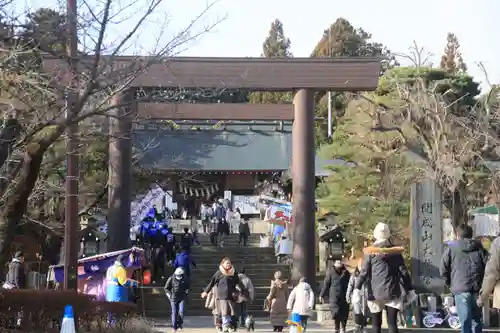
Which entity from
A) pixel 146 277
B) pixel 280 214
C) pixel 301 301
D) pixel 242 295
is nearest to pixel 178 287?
pixel 242 295

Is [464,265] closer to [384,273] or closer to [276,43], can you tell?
[384,273]

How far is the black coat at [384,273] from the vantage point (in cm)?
1088

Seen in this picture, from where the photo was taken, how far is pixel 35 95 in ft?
41.1

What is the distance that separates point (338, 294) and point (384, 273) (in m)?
6.03

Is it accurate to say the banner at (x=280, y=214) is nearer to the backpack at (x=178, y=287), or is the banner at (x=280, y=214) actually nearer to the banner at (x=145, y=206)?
the banner at (x=145, y=206)

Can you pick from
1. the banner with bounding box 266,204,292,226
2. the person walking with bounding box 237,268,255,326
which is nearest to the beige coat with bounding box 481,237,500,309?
the person walking with bounding box 237,268,255,326

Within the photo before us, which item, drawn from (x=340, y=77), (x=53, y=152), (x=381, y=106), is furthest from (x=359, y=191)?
(x=53, y=152)

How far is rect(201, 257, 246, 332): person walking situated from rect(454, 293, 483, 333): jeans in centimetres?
660

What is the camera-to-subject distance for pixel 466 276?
35.8 ft

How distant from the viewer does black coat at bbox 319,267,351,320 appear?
54.9ft

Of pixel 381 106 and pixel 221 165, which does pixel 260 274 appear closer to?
pixel 381 106

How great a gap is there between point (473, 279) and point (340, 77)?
11891 mm

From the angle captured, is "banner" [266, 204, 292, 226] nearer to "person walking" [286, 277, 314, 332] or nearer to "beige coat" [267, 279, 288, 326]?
"beige coat" [267, 279, 288, 326]

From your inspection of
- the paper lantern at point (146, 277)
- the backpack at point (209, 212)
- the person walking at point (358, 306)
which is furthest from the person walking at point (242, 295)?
the backpack at point (209, 212)
